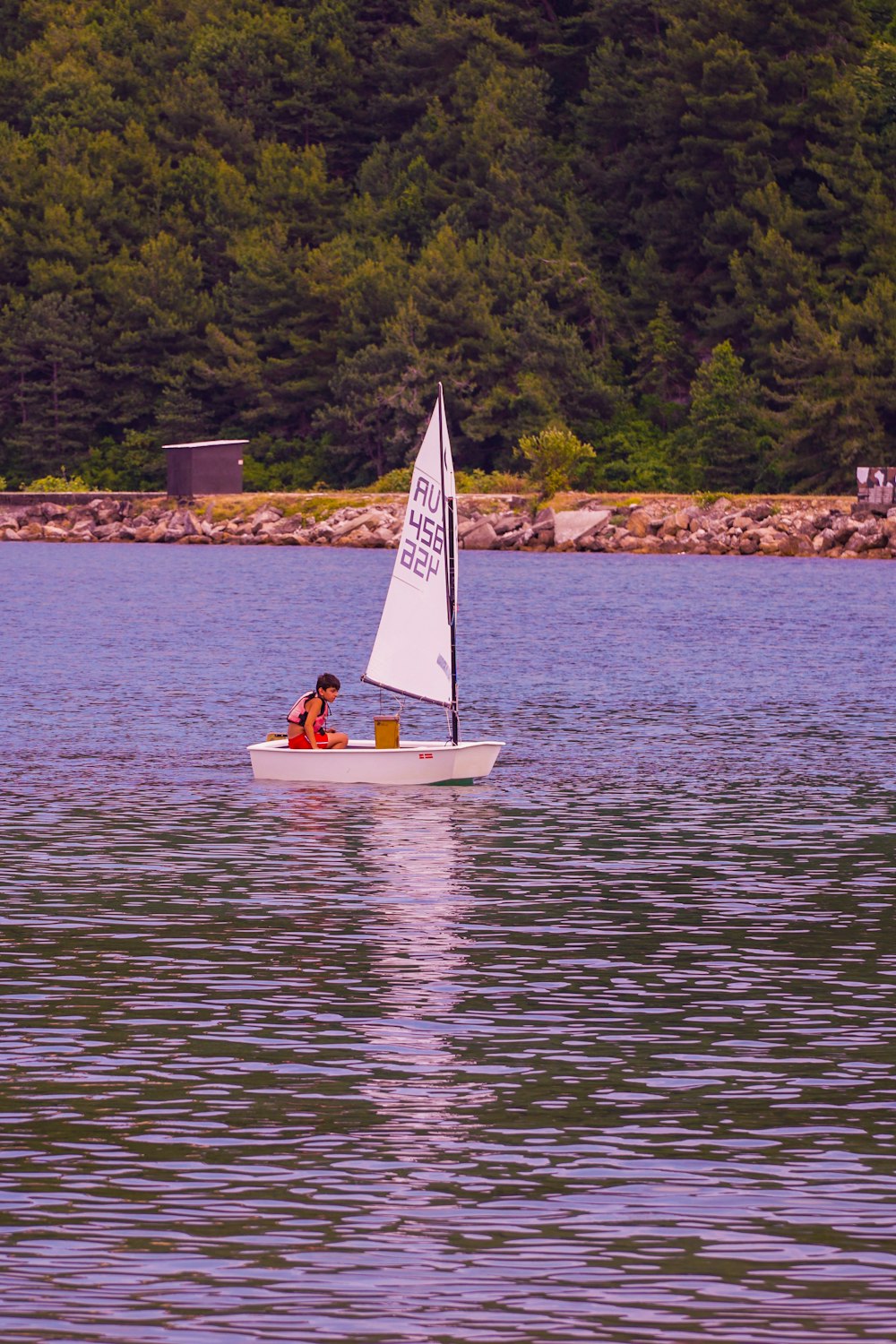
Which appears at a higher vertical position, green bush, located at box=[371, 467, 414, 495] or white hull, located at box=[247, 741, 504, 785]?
green bush, located at box=[371, 467, 414, 495]


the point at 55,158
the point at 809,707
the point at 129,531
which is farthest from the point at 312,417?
the point at 809,707

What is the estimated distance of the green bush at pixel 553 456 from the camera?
132 meters

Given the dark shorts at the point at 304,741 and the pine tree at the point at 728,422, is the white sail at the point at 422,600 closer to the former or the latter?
the dark shorts at the point at 304,741

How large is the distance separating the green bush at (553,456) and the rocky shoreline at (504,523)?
1.24 metres

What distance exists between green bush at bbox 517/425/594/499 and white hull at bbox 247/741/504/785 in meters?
96.1

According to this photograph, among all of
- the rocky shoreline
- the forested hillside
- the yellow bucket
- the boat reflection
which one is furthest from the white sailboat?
the forested hillside

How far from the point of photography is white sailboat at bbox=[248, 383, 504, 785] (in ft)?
117

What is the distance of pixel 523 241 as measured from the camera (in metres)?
145

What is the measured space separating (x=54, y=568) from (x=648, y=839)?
295ft

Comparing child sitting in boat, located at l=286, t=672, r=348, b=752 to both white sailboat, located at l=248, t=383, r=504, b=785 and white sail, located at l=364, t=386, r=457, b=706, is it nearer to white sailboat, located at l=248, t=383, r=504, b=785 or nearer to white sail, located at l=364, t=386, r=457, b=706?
white sailboat, located at l=248, t=383, r=504, b=785

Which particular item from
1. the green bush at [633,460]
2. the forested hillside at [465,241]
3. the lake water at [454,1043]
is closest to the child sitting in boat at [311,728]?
the lake water at [454,1043]

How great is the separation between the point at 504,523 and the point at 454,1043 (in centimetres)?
11265

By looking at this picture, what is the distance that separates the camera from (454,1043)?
60.5 feet

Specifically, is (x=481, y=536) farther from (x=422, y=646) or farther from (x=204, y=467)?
(x=422, y=646)
